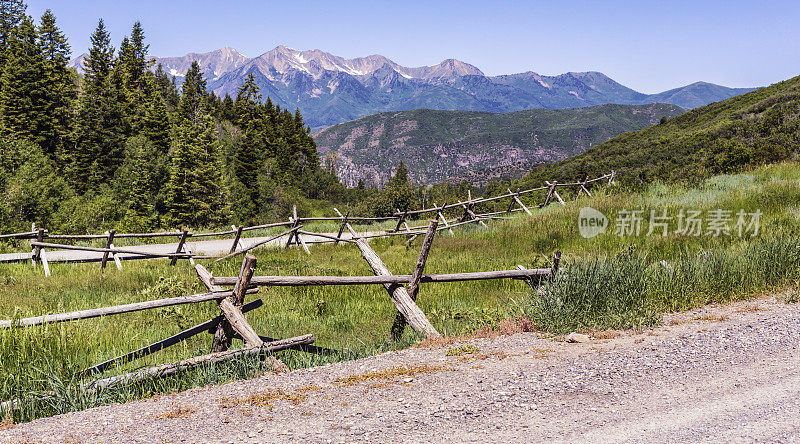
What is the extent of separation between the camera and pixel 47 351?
4977mm

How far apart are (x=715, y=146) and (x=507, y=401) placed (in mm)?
44205

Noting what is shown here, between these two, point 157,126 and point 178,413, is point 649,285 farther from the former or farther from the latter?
point 157,126

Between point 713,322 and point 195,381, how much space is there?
6.88 meters

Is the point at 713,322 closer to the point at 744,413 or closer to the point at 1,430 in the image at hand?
the point at 744,413

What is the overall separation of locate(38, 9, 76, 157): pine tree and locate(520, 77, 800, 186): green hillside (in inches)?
2218

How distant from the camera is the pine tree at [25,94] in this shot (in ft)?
155

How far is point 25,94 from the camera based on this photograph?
4916cm

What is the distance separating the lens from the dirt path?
3650 mm

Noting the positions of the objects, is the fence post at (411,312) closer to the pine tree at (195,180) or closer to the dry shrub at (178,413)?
the dry shrub at (178,413)

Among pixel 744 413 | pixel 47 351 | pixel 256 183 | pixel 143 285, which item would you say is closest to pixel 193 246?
pixel 143 285

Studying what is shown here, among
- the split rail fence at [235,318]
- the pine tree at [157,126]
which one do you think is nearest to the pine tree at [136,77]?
the pine tree at [157,126]

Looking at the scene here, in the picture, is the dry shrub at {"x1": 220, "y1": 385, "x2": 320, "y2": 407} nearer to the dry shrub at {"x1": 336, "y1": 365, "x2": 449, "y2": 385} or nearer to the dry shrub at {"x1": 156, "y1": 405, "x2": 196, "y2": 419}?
the dry shrub at {"x1": 156, "y1": 405, "x2": 196, "y2": 419}

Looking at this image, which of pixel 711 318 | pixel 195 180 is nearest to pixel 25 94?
pixel 195 180

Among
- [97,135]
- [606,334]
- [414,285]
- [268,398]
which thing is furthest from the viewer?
[97,135]
